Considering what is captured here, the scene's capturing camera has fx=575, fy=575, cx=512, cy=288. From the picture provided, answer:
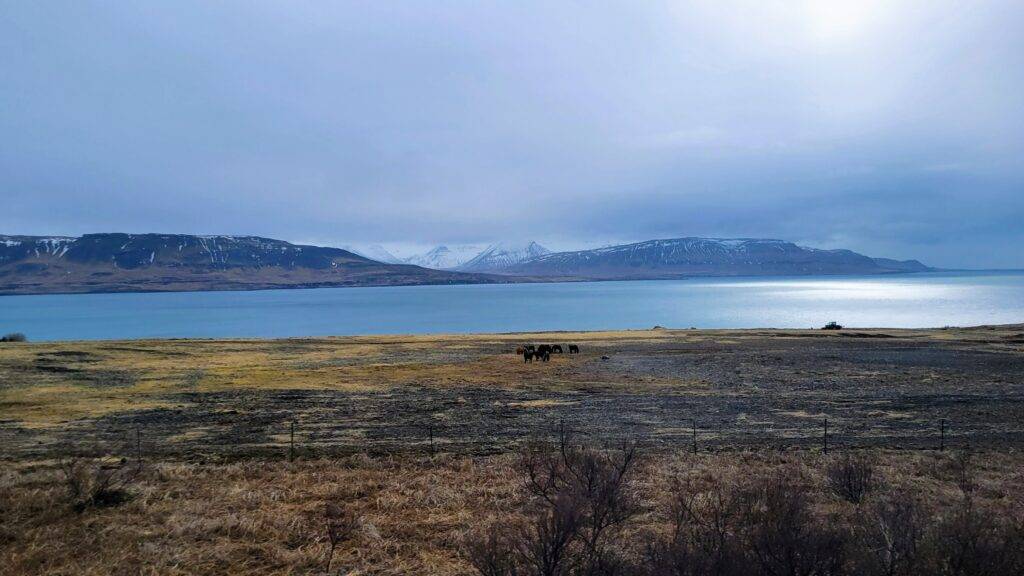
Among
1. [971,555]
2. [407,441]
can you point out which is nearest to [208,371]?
[407,441]

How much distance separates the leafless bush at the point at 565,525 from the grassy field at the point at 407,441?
508 millimetres

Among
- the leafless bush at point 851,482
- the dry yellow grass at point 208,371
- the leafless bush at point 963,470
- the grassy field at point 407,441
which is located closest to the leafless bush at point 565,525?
the grassy field at point 407,441

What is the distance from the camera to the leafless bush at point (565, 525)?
650 centimetres

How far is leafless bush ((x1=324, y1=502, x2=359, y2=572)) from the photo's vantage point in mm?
9337

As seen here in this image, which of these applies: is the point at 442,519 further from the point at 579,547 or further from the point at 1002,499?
the point at 1002,499

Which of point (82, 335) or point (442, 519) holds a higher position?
point (442, 519)

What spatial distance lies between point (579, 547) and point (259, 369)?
109ft

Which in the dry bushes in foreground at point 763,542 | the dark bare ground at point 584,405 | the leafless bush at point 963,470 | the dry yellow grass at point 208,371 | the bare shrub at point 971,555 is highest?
the bare shrub at point 971,555

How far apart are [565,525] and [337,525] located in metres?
5.27

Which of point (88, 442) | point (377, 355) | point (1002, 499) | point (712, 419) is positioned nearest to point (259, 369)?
point (377, 355)

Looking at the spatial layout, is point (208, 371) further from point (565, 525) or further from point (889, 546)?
point (889, 546)

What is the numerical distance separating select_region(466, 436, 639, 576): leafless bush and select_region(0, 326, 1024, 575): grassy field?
51 centimetres

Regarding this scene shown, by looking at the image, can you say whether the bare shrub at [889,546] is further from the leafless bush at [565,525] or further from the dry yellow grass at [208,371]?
the dry yellow grass at [208,371]

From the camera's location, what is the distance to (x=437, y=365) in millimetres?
39469
